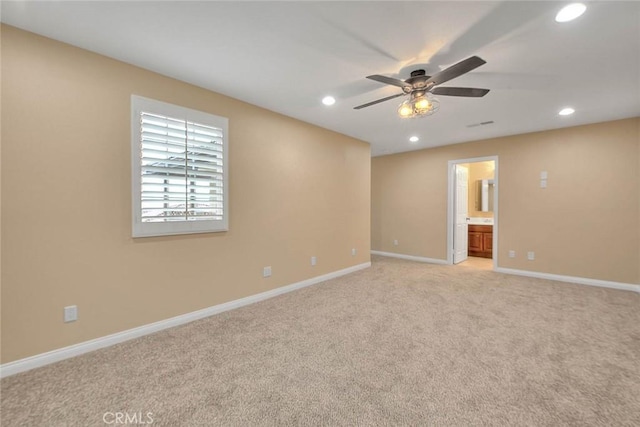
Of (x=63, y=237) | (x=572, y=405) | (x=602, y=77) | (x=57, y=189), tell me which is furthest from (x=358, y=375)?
(x=602, y=77)

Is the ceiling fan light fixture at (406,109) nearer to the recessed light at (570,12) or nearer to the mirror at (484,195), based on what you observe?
the recessed light at (570,12)

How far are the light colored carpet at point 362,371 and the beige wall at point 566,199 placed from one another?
46.5 inches

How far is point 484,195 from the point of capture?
6.54m

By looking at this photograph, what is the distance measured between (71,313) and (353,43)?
3.16 m

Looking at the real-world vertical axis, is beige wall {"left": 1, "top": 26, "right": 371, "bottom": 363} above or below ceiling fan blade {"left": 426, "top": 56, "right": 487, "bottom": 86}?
below

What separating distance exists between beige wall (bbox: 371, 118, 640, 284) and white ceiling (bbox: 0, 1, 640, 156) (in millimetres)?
995

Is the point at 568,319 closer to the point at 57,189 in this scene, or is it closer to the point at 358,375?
the point at 358,375

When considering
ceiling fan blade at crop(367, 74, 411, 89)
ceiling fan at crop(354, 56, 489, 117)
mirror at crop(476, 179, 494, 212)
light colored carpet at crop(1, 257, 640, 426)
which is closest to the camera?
light colored carpet at crop(1, 257, 640, 426)

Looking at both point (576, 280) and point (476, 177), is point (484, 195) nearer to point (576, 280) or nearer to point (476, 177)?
point (476, 177)

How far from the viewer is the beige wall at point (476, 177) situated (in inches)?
255

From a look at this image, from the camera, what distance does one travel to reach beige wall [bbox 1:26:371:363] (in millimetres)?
1964

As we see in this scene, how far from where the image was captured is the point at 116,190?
7.80 ft

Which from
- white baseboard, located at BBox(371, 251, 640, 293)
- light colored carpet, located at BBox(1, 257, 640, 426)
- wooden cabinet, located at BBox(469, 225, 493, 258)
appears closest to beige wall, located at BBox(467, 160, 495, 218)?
wooden cabinet, located at BBox(469, 225, 493, 258)

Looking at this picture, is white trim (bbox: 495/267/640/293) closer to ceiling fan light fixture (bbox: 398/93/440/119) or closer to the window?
ceiling fan light fixture (bbox: 398/93/440/119)
